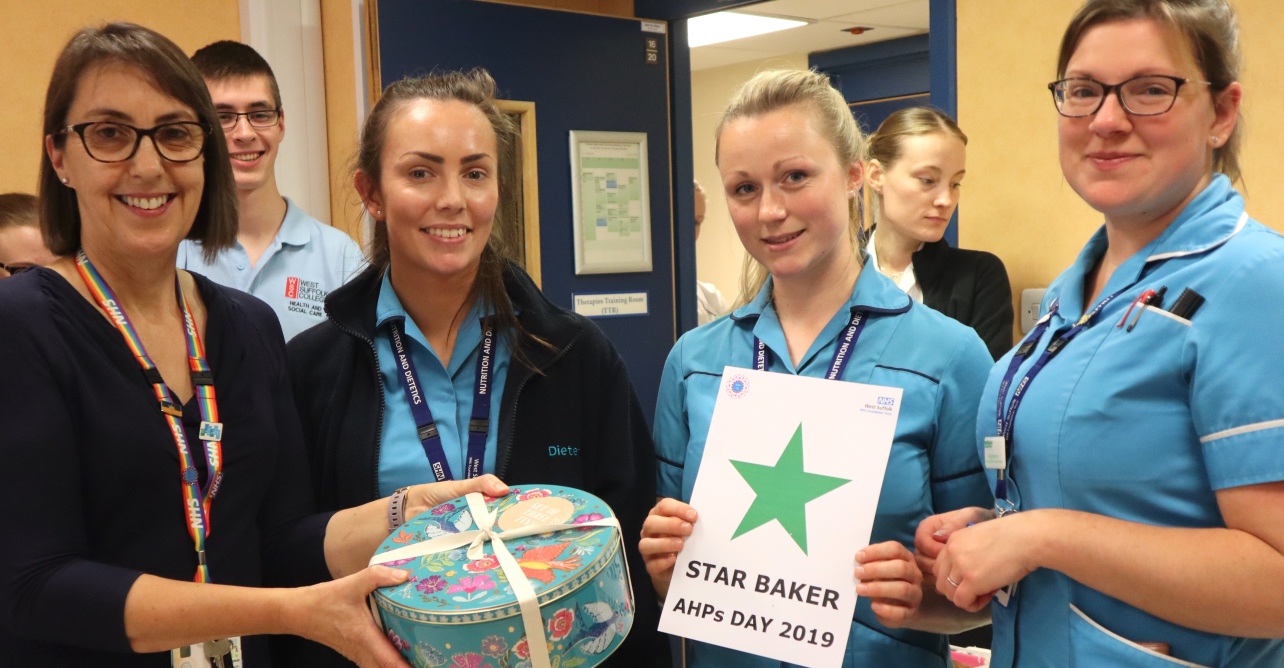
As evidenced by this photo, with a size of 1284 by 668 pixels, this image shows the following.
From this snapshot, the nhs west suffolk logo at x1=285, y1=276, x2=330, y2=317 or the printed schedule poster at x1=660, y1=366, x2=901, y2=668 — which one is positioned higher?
the nhs west suffolk logo at x1=285, y1=276, x2=330, y2=317

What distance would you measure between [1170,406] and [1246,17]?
226cm

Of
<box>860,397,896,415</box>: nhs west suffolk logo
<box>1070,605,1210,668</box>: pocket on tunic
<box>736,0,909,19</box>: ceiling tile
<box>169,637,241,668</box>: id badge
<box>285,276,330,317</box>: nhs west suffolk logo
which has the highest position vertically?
<box>736,0,909,19</box>: ceiling tile

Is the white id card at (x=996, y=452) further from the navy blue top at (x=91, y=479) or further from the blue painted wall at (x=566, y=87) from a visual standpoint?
the blue painted wall at (x=566, y=87)

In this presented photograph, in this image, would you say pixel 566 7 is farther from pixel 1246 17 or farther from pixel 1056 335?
pixel 1056 335

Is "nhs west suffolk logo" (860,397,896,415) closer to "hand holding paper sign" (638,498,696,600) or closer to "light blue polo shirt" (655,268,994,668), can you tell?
"light blue polo shirt" (655,268,994,668)

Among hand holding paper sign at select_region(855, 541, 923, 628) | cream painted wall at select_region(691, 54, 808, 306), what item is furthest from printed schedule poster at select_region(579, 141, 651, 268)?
cream painted wall at select_region(691, 54, 808, 306)

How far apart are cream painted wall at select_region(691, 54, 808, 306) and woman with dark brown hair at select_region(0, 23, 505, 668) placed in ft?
23.8

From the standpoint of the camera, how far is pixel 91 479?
1451 mm

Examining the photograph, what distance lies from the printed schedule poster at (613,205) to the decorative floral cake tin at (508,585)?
3.06 meters

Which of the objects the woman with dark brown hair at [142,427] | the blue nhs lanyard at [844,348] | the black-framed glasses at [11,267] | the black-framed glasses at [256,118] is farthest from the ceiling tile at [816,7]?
the woman with dark brown hair at [142,427]

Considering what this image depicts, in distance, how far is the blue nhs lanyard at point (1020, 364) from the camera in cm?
144

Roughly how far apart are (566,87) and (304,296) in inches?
81.0

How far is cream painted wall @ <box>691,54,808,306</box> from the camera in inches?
360

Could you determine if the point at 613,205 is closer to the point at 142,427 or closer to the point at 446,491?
the point at 446,491
